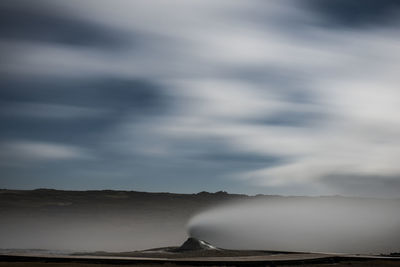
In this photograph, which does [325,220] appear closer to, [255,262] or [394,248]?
[394,248]

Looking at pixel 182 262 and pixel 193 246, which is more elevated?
pixel 193 246

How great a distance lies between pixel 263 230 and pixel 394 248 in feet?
101

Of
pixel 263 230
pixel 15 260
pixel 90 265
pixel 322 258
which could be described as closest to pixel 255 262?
pixel 322 258

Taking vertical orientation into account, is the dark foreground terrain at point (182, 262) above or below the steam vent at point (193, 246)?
below

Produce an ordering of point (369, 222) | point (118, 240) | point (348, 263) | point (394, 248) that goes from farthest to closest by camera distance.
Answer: point (118, 240) < point (369, 222) < point (394, 248) < point (348, 263)

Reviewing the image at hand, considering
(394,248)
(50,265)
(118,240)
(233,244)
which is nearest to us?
(50,265)

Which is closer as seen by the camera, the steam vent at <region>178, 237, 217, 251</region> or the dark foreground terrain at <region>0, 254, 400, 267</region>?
the dark foreground terrain at <region>0, 254, 400, 267</region>

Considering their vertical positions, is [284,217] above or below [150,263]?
above

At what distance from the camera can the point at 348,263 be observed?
214ft

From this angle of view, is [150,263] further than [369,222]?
No

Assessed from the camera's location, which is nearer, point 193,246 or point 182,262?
point 182,262

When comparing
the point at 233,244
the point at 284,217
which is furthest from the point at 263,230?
the point at 284,217

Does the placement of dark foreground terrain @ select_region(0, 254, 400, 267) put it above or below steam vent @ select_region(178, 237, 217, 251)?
Result: below

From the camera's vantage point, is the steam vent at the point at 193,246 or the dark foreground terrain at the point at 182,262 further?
the steam vent at the point at 193,246
